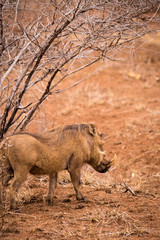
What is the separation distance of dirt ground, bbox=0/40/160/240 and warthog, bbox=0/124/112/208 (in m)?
0.39

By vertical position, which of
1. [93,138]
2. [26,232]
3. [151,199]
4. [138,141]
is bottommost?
[26,232]

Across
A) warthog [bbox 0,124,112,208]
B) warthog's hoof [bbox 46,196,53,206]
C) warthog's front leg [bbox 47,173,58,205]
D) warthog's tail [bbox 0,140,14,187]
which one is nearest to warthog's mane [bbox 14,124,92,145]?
warthog [bbox 0,124,112,208]

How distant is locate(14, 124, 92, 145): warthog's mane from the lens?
172 inches

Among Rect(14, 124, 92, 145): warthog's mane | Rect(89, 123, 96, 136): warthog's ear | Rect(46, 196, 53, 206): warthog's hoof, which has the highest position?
Rect(89, 123, 96, 136): warthog's ear

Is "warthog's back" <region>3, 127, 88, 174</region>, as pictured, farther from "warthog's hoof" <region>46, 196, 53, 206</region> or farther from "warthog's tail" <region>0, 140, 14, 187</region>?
"warthog's hoof" <region>46, 196, 53, 206</region>

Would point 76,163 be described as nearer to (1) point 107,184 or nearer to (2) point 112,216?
(2) point 112,216

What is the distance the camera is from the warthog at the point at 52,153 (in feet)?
13.4

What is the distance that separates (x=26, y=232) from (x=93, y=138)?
1.75 metres

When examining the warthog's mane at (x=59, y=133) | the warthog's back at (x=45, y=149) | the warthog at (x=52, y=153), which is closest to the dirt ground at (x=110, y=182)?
the warthog at (x=52, y=153)

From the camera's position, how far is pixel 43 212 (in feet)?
14.2

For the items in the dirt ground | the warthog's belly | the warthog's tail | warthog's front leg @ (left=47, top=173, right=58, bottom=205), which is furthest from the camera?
warthog's front leg @ (left=47, top=173, right=58, bottom=205)

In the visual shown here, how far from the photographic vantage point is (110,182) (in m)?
5.94

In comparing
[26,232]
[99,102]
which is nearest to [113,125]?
[99,102]

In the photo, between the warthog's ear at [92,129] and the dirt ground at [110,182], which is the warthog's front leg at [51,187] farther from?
the warthog's ear at [92,129]
